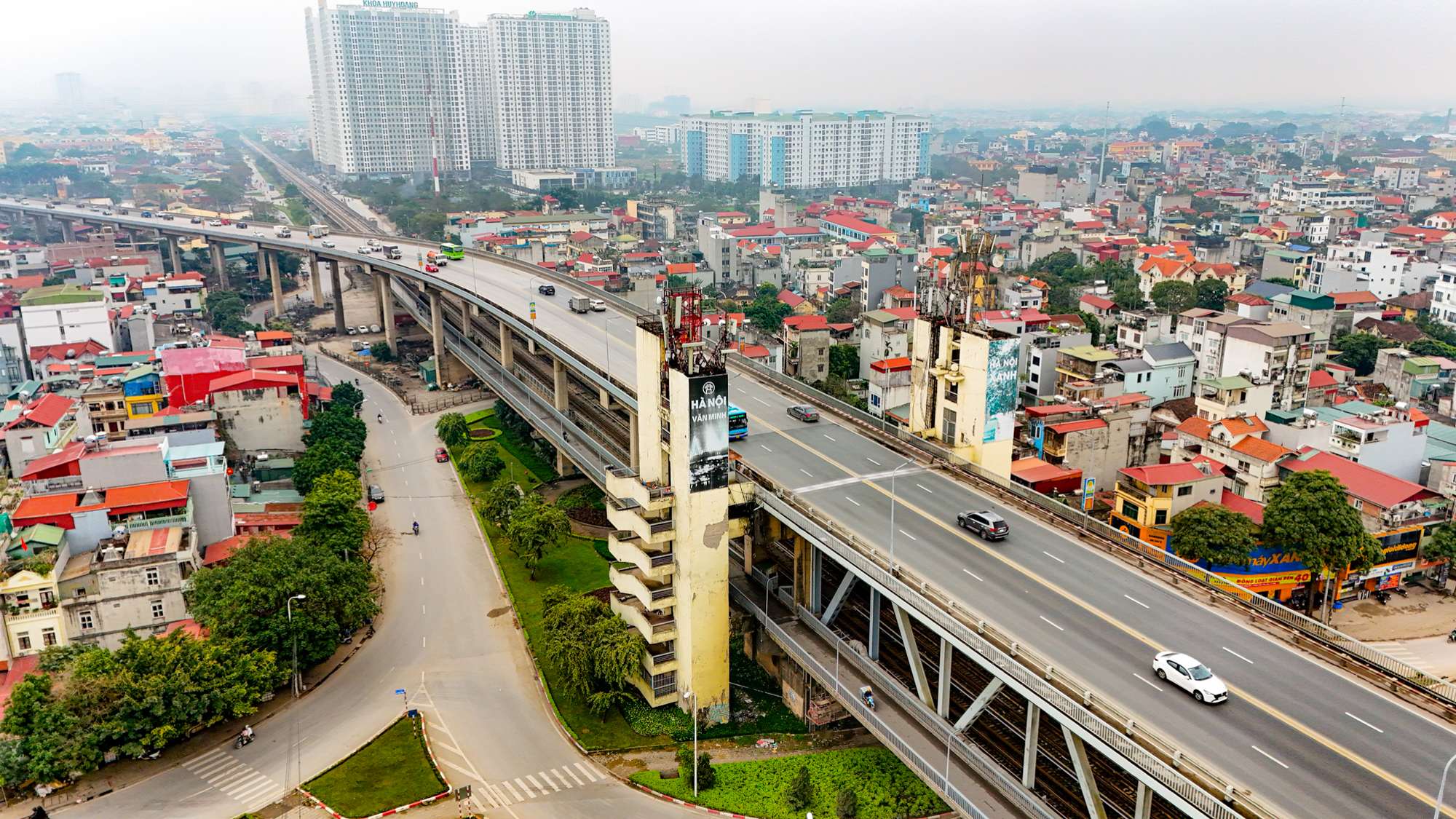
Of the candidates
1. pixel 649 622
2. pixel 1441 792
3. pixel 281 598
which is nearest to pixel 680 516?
pixel 649 622

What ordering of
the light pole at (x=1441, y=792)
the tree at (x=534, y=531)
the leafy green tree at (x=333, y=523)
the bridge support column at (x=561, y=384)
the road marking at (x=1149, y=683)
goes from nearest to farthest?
1. the light pole at (x=1441, y=792)
2. the road marking at (x=1149, y=683)
3. the leafy green tree at (x=333, y=523)
4. the tree at (x=534, y=531)
5. the bridge support column at (x=561, y=384)

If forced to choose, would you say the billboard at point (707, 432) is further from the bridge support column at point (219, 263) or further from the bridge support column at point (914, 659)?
the bridge support column at point (219, 263)

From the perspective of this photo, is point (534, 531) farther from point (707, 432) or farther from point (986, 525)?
point (986, 525)

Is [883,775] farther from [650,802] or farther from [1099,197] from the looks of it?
[1099,197]

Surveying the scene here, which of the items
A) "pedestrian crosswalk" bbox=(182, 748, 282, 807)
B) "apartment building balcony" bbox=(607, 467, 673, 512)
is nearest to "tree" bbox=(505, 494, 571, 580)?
"apartment building balcony" bbox=(607, 467, 673, 512)

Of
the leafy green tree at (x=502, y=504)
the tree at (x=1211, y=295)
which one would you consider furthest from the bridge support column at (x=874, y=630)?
the tree at (x=1211, y=295)

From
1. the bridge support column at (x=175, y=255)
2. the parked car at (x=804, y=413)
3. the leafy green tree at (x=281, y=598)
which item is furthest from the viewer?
the bridge support column at (x=175, y=255)

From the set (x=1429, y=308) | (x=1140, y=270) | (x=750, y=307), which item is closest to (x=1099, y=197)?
(x=1140, y=270)
